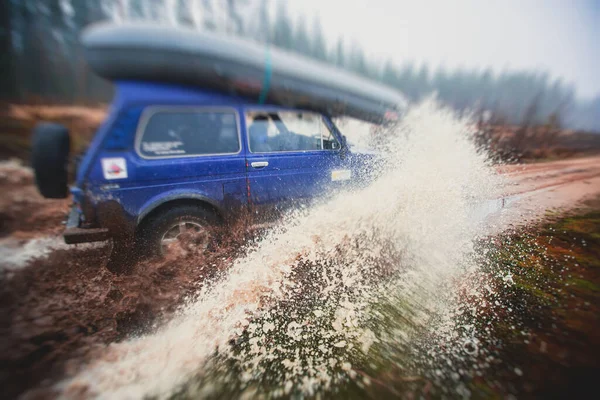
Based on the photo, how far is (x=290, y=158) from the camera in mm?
3584

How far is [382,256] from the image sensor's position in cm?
341

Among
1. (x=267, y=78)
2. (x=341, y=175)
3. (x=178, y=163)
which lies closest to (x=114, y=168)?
→ (x=178, y=163)

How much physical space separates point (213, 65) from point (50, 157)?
2108 mm

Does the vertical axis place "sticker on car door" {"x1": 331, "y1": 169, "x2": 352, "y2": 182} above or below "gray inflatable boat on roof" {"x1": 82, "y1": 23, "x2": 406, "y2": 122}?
below

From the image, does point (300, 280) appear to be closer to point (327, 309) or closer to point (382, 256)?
point (327, 309)

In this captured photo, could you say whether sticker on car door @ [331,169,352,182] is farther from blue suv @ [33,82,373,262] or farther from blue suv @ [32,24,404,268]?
blue suv @ [32,24,404,268]

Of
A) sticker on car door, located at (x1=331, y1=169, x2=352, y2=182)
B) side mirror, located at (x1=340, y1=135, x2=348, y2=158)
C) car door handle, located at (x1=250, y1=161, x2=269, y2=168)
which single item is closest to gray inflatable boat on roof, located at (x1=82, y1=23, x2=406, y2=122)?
side mirror, located at (x1=340, y1=135, x2=348, y2=158)

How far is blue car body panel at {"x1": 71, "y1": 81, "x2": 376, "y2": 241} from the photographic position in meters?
2.65

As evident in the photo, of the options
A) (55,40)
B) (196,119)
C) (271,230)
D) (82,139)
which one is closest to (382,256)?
(271,230)

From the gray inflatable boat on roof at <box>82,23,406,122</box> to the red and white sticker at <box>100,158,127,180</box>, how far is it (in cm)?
101

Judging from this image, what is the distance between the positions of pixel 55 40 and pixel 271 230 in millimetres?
9172

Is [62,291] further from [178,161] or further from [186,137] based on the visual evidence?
[186,137]

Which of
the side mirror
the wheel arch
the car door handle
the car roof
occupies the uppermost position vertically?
the car roof

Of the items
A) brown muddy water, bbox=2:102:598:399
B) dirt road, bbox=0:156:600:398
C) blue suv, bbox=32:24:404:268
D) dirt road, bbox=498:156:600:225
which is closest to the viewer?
brown muddy water, bbox=2:102:598:399
